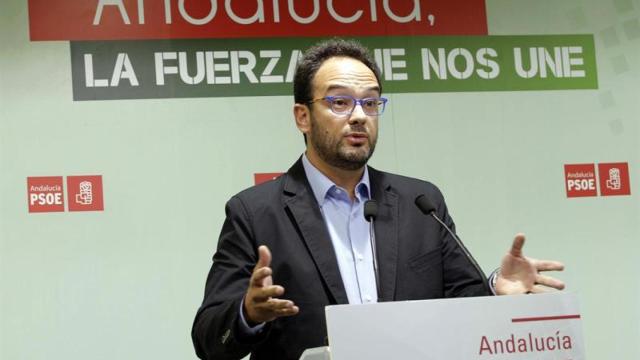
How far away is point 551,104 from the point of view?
4.16 meters

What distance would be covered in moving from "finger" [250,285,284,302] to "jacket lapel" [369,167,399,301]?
1.70 feet

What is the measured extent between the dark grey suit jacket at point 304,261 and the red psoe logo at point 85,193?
142 cm

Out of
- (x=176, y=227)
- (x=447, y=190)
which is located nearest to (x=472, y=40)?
(x=447, y=190)

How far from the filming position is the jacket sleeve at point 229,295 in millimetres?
2039

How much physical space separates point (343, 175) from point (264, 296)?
0.79 m

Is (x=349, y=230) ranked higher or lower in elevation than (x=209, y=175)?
lower

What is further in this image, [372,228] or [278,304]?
[372,228]

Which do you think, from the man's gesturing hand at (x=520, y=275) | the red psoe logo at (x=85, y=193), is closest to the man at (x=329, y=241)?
the man's gesturing hand at (x=520, y=275)

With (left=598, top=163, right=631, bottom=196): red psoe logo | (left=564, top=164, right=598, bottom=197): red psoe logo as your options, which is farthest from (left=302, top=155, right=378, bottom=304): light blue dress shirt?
(left=598, top=163, right=631, bottom=196): red psoe logo

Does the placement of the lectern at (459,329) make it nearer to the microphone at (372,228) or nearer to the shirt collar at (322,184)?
the microphone at (372,228)

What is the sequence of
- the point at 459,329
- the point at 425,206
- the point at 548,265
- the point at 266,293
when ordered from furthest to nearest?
the point at 425,206 < the point at 548,265 < the point at 266,293 < the point at 459,329

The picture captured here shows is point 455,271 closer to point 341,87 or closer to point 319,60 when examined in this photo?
point 341,87

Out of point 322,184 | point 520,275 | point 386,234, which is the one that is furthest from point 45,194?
point 520,275

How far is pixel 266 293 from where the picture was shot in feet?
5.89
